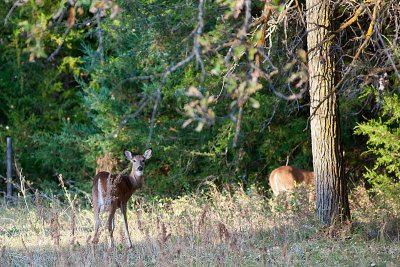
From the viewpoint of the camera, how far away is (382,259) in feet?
30.4

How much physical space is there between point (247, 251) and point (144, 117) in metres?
8.36

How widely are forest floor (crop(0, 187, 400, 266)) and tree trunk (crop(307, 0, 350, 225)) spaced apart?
11.8 inches

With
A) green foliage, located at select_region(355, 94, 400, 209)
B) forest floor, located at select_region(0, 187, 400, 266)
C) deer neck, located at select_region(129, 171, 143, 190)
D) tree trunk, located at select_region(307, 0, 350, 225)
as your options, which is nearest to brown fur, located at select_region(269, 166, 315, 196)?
green foliage, located at select_region(355, 94, 400, 209)

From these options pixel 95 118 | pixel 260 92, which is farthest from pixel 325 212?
pixel 95 118

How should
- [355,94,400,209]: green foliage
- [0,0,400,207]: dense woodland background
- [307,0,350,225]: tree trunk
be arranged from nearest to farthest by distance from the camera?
1. [307,0,350,225]: tree trunk
2. [0,0,400,207]: dense woodland background
3. [355,94,400,209]: green foliage

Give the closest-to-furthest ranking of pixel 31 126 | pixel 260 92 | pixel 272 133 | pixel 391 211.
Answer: pixel 391 211 < pixel 260 92 < pixel 272 133 < pixel 31 126

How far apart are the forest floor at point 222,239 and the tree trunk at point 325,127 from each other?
0.30m

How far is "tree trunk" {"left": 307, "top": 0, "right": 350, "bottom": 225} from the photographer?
413 inches

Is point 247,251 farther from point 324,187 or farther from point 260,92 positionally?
point 260,92

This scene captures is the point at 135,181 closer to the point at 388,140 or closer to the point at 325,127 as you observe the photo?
the point at 325,127

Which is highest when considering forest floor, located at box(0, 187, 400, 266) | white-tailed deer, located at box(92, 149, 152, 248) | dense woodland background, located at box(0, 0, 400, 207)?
dense woodland background, located at box(0, 0, 400, 207)

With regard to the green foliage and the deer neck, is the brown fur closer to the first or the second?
the green foliage

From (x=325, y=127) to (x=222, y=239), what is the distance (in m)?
2.14

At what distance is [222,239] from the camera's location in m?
9.47
